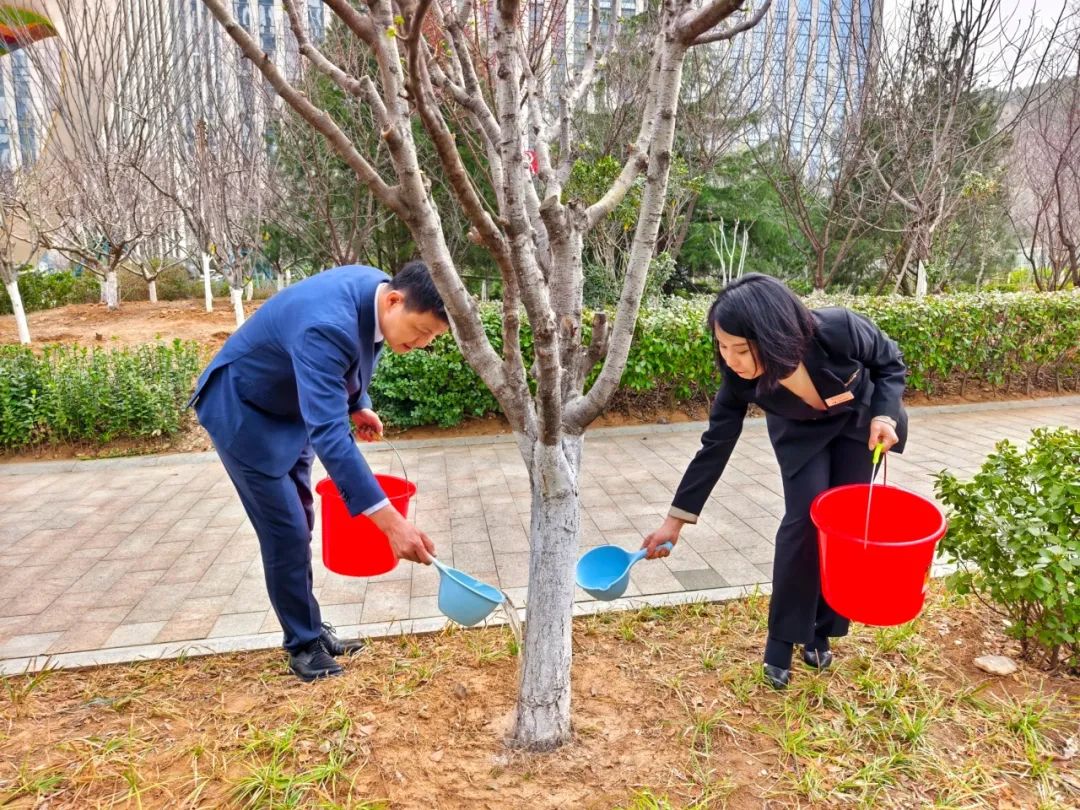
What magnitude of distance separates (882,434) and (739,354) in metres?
0.55

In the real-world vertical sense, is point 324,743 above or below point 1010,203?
below

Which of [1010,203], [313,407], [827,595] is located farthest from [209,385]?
[1010,203]

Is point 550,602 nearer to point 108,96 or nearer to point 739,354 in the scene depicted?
point 739,354

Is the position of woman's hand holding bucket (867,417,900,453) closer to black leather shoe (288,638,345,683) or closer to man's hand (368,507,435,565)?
man's hand (368,507,435,565)

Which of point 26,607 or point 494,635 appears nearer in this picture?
point 494,635

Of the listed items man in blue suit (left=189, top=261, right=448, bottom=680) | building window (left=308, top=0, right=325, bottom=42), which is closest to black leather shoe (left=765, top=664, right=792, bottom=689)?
man in blue suit (left=189, top=261, right=448, bottom=680)

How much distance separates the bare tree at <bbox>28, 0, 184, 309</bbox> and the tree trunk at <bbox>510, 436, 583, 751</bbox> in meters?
8.68

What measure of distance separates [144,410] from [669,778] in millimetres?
5170

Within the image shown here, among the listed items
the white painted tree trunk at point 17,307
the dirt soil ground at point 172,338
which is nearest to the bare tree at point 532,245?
the dirt soil ground at point 172,338

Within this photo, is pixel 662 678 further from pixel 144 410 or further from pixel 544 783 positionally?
pixel 144 410

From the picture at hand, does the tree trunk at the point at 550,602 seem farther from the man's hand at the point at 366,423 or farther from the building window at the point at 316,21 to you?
the building window at the point at 316,21

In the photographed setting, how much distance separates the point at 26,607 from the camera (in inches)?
125

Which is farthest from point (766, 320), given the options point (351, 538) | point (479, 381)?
point (479, 381)

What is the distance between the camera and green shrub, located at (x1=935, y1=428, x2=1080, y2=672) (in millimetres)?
2121
